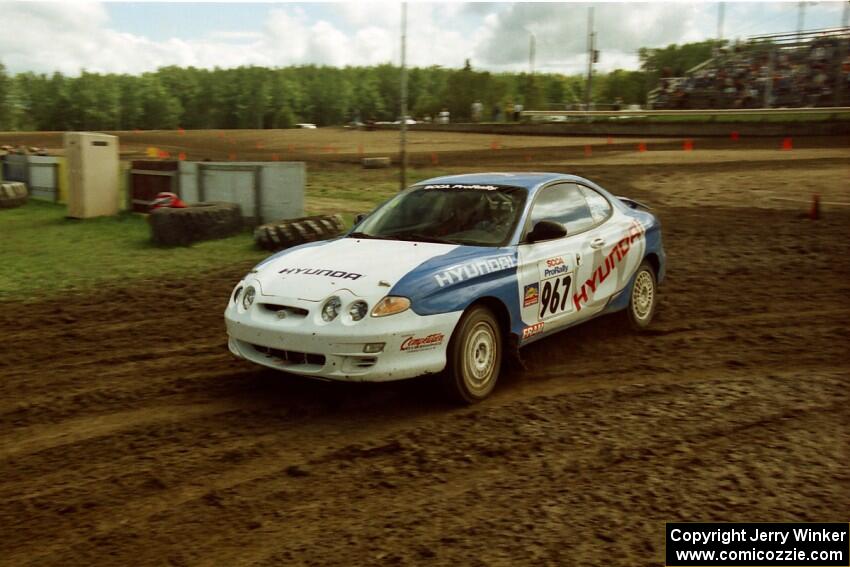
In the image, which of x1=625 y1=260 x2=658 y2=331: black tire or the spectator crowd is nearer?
x1=625 y1=260 x2=658 y2=331: black tire

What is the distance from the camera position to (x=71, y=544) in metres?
3.46

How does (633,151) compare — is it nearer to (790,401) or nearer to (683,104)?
(683,104)

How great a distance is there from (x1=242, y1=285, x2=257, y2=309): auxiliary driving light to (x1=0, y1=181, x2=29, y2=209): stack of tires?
13.9m

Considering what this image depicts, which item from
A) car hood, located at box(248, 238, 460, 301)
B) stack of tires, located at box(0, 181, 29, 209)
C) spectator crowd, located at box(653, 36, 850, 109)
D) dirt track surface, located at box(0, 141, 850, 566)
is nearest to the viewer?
dirt track surface, located at box(0, 141, 850, 566)

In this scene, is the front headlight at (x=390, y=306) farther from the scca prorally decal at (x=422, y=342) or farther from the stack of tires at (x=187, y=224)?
the stack of tires at (x=187, y=224)

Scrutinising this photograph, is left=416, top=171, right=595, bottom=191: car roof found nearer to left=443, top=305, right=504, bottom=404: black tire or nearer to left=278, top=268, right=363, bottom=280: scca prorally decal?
left=443, top=305, right=504, bottom=404: black tire

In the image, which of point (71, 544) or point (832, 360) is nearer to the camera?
point (71, 544)

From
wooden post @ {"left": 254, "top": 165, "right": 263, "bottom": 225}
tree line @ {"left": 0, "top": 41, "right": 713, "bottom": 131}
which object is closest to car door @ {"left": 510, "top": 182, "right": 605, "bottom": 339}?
wooden post @ {"left": 254, "top": 165, "right": 263, "bottom": 225}

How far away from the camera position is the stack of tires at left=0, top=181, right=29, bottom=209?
16953mm

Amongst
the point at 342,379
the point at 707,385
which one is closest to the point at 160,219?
the point at 342,379

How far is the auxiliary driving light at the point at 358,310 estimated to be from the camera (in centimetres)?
489

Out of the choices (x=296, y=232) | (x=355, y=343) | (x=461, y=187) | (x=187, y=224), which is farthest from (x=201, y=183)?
(x=355, y=343)

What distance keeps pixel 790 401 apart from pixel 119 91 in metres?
120

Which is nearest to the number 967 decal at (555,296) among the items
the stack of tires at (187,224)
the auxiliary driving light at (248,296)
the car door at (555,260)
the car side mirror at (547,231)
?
the car door at (555,260)
